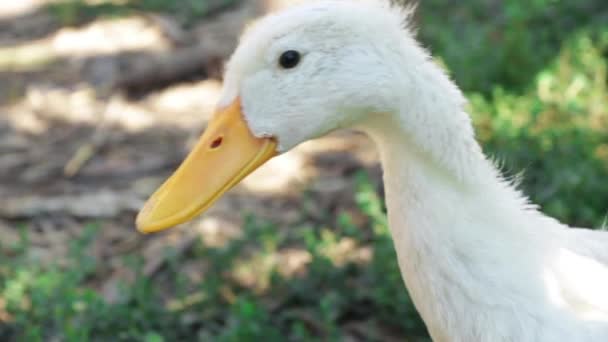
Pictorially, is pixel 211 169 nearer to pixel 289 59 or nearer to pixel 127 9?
pixel 289 59

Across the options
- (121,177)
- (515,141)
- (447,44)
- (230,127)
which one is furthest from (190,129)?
(230,127)

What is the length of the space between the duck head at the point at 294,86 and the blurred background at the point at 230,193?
1.08m

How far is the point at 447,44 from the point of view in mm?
4688

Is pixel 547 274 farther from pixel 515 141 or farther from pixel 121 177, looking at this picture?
pixel 121 177

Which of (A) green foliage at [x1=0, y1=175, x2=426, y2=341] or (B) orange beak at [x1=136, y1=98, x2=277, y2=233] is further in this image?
(A) green foliage at [x1=0, y1=175, x2=426, y2=341]

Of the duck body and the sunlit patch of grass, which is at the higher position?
the sunlit patch of grass

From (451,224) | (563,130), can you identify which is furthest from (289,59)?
(563,130)

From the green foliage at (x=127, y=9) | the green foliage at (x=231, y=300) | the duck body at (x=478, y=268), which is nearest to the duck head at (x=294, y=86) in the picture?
the duck body at (x=478, y=268)

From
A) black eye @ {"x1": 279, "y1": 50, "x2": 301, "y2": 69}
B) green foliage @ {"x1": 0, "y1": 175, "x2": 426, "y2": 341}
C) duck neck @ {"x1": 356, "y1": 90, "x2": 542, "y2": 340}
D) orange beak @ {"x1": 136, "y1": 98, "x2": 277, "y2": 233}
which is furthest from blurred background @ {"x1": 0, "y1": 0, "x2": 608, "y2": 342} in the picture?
black eye @ {"x1": 279, "y1": 50, "x2": 301, "y2": 69}

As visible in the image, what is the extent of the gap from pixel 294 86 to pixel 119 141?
288 centimetres

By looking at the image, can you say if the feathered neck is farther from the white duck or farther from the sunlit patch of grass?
the sunlit patch of grass

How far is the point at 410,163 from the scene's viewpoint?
1.97 metres

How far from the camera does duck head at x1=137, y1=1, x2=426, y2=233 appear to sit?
1.87 meters

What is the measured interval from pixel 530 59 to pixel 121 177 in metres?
2.07
